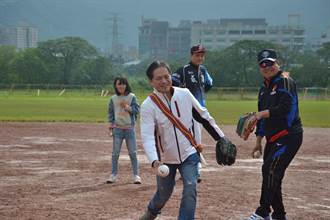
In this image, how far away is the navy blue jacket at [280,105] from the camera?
7.64 metres

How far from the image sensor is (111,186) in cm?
1087

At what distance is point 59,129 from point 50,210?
13862mm

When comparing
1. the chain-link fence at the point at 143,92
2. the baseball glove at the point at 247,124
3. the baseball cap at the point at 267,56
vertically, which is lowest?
the chain-link fence at the point at 143,92

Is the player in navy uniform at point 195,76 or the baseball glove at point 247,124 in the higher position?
the player in navy uniform at point 195,76

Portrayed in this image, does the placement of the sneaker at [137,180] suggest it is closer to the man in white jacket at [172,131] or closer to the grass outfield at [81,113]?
the man in white jacket at [172,131]

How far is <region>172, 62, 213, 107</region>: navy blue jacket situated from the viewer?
10906 mm

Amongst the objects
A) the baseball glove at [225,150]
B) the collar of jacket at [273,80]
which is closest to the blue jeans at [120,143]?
the collar of jacket at [273,80]

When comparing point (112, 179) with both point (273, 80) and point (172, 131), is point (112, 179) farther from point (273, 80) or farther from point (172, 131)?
point (172, 131)

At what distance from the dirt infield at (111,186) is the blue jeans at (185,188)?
135cm

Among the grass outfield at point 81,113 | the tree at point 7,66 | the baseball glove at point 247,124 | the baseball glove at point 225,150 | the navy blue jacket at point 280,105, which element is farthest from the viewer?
the tree at point 7,66

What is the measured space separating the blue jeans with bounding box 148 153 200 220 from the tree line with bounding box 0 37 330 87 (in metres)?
83.0

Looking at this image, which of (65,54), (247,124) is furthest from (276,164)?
(65,54)

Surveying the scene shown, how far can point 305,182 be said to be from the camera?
11461 millimetres

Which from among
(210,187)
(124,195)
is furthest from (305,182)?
(124,195)
